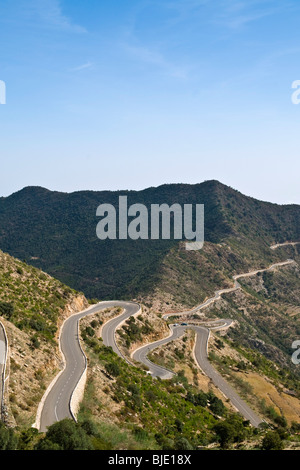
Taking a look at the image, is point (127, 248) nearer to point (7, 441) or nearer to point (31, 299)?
point (31, 299)

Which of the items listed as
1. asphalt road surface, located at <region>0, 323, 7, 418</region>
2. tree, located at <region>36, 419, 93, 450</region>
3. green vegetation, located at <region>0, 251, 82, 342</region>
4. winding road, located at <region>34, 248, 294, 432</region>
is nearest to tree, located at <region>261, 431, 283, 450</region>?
winding road, located at <region>34, 248, 294, 432</region>

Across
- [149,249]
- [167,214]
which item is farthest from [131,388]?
[167,214]

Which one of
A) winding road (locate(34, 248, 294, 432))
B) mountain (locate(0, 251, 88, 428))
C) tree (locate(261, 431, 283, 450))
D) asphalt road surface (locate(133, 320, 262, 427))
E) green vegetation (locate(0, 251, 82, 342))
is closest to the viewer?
winding road (locate(34, 248, 294, 432))

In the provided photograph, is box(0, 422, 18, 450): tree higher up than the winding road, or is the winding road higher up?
box(0, 422, 18, 450): tree

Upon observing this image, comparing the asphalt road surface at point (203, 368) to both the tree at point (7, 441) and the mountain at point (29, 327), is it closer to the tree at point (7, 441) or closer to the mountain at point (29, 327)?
the mountain at point (29, 327)

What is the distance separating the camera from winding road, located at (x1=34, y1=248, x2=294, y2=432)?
2727 cm

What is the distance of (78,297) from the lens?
187ft

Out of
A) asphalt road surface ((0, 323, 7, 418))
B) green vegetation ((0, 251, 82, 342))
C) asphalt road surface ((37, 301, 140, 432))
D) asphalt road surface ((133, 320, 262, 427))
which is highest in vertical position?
green vegetation ((0, 251, 82, 342))

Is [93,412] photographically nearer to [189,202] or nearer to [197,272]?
[197,272]

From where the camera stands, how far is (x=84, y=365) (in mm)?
36375

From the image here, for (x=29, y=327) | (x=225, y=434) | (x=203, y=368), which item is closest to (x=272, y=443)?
(x=225, y=434)

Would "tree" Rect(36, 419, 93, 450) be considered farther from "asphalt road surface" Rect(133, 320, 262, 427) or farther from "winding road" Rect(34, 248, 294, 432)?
"asphalt road surface" Rect(133, 320, 262, 427)

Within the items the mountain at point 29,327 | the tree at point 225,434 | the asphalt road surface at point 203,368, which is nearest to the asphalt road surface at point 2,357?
the mountain at point 29,327
